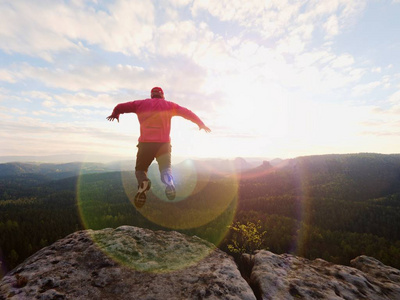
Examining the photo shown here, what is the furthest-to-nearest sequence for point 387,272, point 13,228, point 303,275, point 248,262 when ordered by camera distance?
1. point 13,228
2. point 248,262
3. point 387,272
4. point 303,275

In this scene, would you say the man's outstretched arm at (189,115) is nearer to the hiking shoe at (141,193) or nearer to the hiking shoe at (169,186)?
the hiking shoe at (169,186)

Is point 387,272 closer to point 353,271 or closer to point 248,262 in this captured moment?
point 353,271

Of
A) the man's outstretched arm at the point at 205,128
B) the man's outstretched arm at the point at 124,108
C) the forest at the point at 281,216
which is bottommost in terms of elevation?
the forest at the point at 281,216

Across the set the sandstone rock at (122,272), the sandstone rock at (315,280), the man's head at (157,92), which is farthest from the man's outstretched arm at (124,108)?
the sandstone rock at (315,280)

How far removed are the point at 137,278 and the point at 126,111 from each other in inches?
256

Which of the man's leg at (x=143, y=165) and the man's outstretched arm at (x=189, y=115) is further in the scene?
the man's outstretched arm at (x=189, y=115)

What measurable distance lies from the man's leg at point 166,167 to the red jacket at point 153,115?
0.42 m

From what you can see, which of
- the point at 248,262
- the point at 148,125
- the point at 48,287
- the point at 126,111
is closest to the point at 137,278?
the point at 48,287

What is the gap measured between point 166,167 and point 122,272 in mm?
4627

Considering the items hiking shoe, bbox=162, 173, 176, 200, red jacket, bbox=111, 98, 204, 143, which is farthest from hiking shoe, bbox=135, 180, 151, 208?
red jacket, bbox=111, 98, 204, 143

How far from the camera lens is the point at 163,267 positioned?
885cm

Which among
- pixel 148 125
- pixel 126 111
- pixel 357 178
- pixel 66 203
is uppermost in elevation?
pixel 126 111

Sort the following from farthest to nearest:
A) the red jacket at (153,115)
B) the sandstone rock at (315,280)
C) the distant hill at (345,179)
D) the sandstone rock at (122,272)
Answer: the distant hill at (345,179) → the sandstone rock at (315,280) → the red jacket at (153,115) → the sandstone rock at (122,272)

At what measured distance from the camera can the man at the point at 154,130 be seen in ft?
24.4
